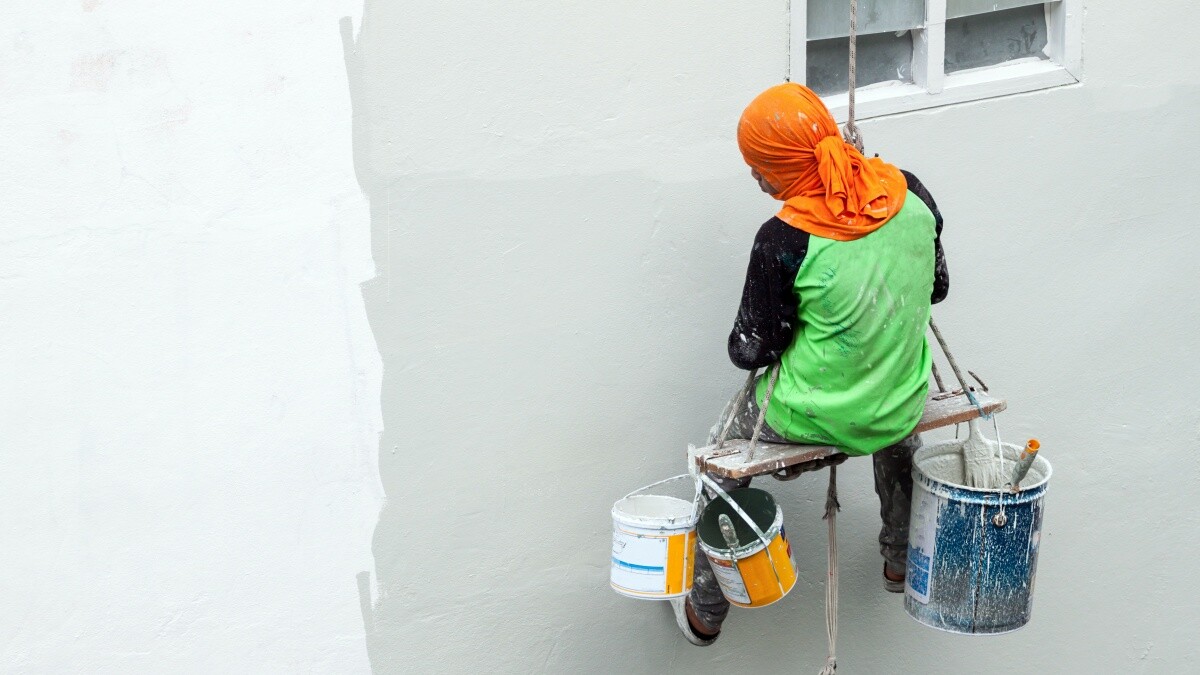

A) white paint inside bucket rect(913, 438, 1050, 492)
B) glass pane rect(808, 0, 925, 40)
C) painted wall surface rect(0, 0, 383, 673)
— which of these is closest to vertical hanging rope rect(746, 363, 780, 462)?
white paint inside bucket rect(913, 438, 1050, 492)

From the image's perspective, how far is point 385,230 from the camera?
2.98m

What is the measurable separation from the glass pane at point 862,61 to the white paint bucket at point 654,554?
1.28 meters

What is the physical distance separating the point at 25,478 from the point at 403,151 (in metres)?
1.13

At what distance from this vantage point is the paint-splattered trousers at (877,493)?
3.12 metres

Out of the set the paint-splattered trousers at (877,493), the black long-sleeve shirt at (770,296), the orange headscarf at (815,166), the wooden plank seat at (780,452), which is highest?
the orange headscarf at (815,166)

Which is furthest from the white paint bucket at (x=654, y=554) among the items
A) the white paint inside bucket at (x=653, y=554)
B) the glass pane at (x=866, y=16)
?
the glass pane at (x=866, y=16)

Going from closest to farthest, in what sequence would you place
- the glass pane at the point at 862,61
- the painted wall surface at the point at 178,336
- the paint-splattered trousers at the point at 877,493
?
the painted wall surface at the point at 178,336
the paint-splattered trousers at the point at 877,493
the glass pane at the point at 862,61

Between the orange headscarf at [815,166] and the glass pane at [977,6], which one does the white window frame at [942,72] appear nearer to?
the glass pane at [977,6]

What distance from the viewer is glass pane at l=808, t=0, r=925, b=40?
343cm

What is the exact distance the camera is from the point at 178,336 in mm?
2832

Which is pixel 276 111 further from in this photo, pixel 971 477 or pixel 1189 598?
pixel 1189 598

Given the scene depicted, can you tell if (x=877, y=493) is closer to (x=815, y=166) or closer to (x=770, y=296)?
(x=770, y=296)

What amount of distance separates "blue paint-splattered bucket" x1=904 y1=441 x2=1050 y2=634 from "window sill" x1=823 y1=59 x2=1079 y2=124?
1020mm

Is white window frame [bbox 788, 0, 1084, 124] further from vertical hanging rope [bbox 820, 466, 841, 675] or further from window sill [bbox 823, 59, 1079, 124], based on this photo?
vertical hanging rope [bbox 820, 466, 841, 675]
